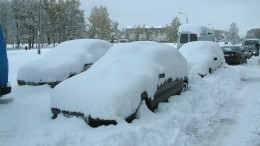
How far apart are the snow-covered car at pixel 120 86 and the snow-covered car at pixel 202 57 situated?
5.04 metres

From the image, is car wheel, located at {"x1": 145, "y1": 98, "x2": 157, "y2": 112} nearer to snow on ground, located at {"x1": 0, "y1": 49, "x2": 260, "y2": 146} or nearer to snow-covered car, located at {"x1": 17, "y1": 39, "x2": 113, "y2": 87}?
snow on ground, located at {"x1": 0, "y1": 49, "x2": 260, "y2": 146}

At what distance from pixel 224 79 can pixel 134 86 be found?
26.7 ft

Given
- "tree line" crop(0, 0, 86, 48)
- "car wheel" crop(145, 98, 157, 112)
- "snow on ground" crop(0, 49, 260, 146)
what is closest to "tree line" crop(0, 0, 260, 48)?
"tree line" crop(0, 0, 86, 48)

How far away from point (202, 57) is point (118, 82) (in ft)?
28.9

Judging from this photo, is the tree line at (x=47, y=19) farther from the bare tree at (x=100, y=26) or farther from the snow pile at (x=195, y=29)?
the snow pile at (x=195, y=29)

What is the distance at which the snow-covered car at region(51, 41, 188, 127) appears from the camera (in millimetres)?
5868

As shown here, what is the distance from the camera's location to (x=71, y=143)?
5.25m

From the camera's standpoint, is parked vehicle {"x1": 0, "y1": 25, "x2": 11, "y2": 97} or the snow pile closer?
parked vehicle {"x1": 0, "y1": 25, "x2": 11, "y2": 97}

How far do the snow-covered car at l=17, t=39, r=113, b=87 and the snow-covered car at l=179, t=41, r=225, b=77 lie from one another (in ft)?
13.2

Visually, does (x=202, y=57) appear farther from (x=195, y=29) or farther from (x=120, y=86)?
(x=195, y=29)

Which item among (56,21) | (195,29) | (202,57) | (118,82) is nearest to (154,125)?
(118,82)

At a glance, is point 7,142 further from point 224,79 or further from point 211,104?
point 224,79

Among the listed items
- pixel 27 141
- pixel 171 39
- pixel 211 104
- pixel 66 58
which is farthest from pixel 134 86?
pixel 171 39

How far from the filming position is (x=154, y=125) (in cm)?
607
